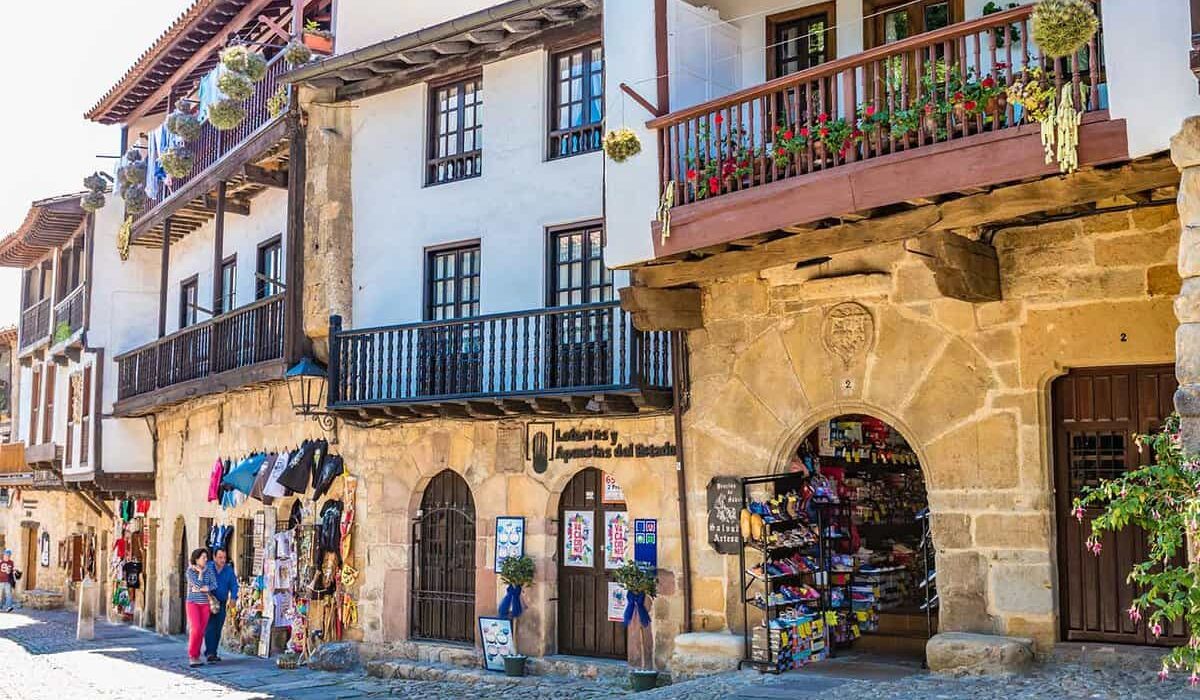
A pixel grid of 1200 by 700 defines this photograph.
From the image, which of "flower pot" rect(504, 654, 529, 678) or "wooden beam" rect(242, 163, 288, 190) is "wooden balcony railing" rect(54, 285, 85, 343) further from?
"flower pot" rect(504, 654, 529, 678)

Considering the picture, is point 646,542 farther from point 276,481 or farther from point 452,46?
point 452,46

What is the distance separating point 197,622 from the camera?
16656 mm

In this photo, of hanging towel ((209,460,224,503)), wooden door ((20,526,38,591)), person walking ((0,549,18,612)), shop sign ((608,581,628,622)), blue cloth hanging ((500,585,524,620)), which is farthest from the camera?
wooden door ((20,526,38,591))

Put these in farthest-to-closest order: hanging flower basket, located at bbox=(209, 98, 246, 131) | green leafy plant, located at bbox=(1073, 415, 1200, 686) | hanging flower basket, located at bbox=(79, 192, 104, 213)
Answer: hanging flower basket, located at bbox=(79, 192, 104, 213) < hanging flower basket, located at bbox=(209, 98, 246, 131) < green leafy plant, located at bbox=(1073, 415, 1200, 686)

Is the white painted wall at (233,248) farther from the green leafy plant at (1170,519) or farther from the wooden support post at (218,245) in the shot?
the green leafy plant at (1170,519)

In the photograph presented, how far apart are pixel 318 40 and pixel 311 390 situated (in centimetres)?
480

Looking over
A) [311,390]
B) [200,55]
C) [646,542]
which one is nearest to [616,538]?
[646,542]

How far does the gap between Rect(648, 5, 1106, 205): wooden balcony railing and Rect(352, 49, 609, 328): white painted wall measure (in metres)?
3.47

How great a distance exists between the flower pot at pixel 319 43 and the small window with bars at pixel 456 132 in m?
2.33

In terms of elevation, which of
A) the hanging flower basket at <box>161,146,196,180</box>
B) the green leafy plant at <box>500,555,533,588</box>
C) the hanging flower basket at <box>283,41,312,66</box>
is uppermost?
the hanging flower basket at <box>283,41,312,66</box>

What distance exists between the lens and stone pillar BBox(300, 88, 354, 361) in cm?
1642

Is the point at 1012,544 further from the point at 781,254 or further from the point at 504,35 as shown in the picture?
the point at 504,35

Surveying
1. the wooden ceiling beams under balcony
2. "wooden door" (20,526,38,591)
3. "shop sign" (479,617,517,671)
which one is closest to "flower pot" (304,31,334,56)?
the wooden ceiling beams under balcony

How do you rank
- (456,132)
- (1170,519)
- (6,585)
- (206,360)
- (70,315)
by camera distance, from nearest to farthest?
(1170,519) < (456,132) < (206,360) < (70,315) < (6,585)
